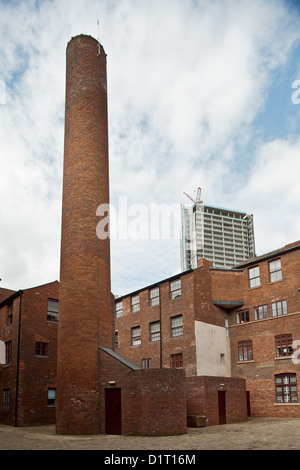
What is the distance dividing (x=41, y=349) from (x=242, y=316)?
51.2 feet

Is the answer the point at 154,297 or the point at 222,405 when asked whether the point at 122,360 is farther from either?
the point at 154,297

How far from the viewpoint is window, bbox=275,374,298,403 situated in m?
29.6

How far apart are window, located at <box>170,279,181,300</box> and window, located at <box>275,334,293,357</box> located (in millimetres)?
8061

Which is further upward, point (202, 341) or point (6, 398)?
point (202, 341)

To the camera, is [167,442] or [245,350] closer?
[167,442]

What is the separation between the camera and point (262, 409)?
31.2m

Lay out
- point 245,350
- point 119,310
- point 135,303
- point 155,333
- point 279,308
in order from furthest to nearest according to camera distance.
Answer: point 119,310, point 135,303, point 155,333, point 245,350, point 279,308

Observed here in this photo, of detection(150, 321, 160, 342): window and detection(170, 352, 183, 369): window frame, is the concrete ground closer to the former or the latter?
detection(170, 352, 183, 369): window frame

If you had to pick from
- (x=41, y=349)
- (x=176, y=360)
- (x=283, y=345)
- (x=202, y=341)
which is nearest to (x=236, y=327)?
(x=202, y=341)

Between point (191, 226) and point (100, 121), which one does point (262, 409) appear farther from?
point (191, 226)

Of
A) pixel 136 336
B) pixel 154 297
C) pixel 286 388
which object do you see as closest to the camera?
pixel 286 388

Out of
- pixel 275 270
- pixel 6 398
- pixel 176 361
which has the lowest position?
pixel 6 398

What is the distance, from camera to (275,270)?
33156 millimetres

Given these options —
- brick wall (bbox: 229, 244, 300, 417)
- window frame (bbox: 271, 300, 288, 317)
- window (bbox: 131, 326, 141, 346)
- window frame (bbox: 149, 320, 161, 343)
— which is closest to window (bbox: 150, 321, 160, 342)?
window frame (bbox: 149, 320, 161, 343)
